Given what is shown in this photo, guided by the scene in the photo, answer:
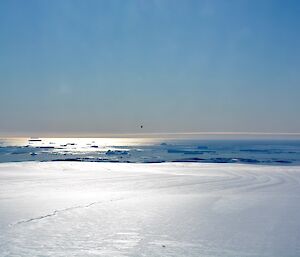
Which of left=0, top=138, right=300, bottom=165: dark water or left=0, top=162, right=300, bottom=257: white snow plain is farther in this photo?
left=0, top=138, right=300, bottom=165: dark water

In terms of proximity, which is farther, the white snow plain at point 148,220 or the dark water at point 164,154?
the dark water at point 164,154

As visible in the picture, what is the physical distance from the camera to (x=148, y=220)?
627 cm

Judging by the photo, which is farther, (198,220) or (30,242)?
(198,220)

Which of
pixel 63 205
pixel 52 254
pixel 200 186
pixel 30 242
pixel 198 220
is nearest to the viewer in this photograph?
pixel 52 254

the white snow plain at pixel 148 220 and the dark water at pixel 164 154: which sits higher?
the dark water at pixel 164 154

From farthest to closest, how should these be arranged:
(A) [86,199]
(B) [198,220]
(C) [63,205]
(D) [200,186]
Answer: (D) [200,186] < (A) [86,199] < (C) [63,205] < (B) [198,220]

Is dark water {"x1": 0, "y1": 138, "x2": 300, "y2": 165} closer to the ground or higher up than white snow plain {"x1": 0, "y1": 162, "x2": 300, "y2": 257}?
higher up

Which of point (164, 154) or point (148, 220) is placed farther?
point (164, 154)

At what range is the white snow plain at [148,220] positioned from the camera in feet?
15.6

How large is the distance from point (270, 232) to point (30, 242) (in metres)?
3.09

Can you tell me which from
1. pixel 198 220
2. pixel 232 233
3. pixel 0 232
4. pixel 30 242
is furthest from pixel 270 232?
pixel 0 232

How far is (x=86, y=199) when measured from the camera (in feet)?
27.2

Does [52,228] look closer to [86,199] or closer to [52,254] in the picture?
[52,254]

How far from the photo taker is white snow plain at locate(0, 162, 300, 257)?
475cm
